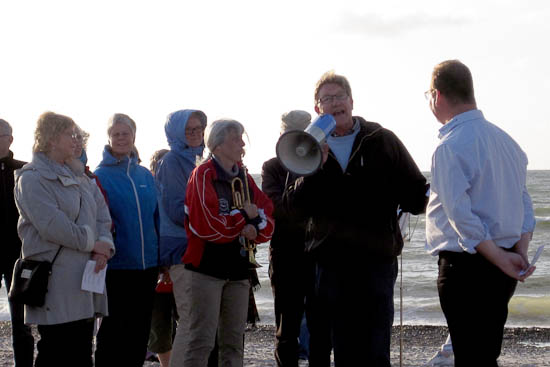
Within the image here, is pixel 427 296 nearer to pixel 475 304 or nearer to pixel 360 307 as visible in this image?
pixel 360 307

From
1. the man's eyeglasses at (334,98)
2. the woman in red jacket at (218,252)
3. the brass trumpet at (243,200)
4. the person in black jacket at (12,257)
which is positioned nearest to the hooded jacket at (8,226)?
the person in black jacket at (12,257)

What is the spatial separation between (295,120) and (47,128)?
6.33 feet

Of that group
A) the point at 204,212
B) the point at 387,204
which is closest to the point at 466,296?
the point at 387,204

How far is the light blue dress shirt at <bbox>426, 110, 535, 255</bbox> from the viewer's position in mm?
3662

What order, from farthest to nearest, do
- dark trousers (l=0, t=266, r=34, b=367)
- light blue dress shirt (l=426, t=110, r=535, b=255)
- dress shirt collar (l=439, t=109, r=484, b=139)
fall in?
dark trousers (l=0, t=266, r=34, b=367)
dress shirt collar (l=439, t=109, r=484, b=139)
light blue dress shirt (l=426, t=110, r=535, b=255)

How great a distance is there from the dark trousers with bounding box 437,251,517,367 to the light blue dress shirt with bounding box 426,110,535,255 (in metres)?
0.10

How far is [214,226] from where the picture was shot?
4645mm

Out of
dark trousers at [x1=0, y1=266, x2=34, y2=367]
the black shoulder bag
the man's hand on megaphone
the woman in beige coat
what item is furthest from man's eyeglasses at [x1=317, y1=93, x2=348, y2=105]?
dark trousers at [x1=0, y1=266, x2=34, y2=367]

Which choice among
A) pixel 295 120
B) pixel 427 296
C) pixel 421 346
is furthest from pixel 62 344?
pixel 427 296

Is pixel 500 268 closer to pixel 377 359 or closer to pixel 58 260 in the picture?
pixel 377 359

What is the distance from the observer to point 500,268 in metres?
3.64

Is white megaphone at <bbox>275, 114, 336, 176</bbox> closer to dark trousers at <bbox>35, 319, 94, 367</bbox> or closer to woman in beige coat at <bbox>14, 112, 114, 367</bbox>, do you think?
woman in beige coat at <bbox>14, 112, 114, 367</bbox>

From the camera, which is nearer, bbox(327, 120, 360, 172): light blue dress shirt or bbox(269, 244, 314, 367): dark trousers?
bbox(327, 120, 360, 172): light blue dress shirt

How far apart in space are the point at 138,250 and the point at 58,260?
724 millimetres
